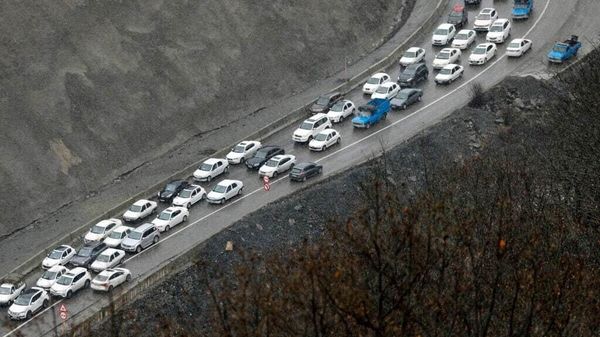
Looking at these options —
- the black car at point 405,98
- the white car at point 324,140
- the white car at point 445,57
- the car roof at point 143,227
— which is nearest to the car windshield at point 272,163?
the white car at point 324,140

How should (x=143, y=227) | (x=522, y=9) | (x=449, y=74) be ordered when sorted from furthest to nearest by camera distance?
(x=522, y=9), (x=449, y=74), (x=143, y=227)

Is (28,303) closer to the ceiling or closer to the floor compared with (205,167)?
closer to the ceiling

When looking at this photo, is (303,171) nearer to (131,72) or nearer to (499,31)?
(131,72)

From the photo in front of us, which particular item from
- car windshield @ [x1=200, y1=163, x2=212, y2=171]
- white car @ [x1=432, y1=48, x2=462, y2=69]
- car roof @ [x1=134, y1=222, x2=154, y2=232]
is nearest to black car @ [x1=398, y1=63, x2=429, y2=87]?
white car @ [x1=432, y1=48, x2=462, y2=69]

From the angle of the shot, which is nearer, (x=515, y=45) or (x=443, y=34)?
(x=515, y=45)

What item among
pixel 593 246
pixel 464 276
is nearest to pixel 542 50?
pixel 593 246

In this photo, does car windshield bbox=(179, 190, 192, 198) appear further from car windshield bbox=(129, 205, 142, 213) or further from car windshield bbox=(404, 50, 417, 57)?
car windshield bbox=(404, 50, 417, 57)

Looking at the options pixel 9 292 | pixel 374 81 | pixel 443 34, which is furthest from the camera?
pixel 443 34

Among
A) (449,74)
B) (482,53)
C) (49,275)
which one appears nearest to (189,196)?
(49,275)
